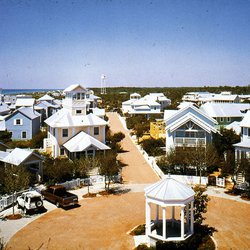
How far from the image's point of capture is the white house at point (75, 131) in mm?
38500

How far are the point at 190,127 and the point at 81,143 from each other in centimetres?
1378

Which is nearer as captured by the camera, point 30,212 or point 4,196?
point 30,212

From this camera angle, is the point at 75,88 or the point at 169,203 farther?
the point at 75,88

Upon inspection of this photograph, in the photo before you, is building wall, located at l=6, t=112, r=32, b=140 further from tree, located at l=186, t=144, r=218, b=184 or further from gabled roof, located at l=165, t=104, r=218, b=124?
tree, located at l=186, t=144, r=218, b=184

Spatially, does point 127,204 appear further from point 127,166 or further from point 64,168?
point 127,166

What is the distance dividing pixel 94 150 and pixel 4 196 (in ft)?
45.9

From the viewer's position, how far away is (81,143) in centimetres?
3859

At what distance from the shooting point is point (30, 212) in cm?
2419

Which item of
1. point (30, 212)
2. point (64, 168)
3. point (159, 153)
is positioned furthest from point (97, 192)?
point (159, 153)

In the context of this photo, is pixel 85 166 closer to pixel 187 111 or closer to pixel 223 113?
pixel 187 111

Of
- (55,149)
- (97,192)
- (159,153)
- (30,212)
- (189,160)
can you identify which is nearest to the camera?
(30,212)

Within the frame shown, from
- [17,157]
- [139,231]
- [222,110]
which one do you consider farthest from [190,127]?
[139,231]

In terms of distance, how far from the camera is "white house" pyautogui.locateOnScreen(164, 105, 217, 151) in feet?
129

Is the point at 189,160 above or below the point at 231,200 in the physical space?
above
